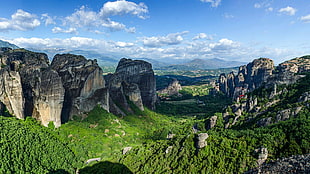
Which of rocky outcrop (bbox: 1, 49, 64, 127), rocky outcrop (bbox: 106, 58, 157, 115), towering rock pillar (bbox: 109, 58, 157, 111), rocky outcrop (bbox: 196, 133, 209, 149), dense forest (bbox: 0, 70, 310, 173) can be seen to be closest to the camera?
dense forest (bbox: 0, 70, 310, 173)

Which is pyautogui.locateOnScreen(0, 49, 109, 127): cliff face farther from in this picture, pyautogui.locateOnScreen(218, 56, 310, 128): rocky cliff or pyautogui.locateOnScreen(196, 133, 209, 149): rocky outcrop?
pyautogui.locateOnScreen(218, 56, 310, 128): rocky cliff

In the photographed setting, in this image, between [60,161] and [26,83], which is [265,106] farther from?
[26,83]

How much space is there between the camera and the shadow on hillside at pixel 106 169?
50.2 meters

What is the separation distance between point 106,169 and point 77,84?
103ft

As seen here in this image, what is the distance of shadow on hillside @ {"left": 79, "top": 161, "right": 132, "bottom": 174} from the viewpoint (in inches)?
1978

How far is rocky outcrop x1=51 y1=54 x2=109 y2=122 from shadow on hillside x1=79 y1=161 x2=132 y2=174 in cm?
2386

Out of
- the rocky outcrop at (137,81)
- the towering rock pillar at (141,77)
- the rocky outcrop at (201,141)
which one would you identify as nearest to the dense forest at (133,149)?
the rocky outcrop at (201,141)

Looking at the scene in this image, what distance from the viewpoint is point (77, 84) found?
7050 centimetres

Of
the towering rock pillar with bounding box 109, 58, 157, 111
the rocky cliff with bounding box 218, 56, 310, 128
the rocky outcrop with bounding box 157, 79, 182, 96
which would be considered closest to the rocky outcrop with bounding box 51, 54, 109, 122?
the towering rock pillar with bounding box 109, 58, 157, 111

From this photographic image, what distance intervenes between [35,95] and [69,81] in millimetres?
12328

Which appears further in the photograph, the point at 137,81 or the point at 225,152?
the point at 137,81

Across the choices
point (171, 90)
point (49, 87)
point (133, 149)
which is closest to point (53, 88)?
point (49, 87)

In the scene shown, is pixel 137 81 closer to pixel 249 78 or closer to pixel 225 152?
pixel 225 152

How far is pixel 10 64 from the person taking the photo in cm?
6450
